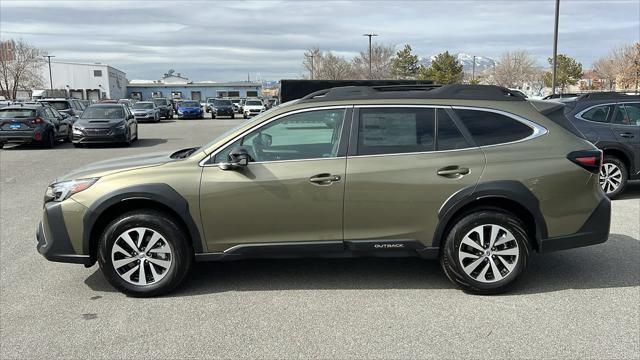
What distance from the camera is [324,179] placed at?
4504mm

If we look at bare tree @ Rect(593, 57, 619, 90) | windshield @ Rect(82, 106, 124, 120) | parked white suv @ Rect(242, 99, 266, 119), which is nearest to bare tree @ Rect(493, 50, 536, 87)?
bare tree @ Rect(593, 57, 619, 90)

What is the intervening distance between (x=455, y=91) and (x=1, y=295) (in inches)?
174

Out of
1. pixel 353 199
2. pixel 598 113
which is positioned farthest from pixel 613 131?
pixel 353 199

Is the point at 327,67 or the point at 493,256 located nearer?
the point at 493,256

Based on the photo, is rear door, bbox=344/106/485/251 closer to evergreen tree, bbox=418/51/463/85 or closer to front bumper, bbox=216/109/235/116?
front bumper, bbox=216/109/235/116

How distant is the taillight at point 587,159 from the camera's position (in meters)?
4.64

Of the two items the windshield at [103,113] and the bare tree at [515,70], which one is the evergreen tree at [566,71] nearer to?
the bare tree at [515,70]

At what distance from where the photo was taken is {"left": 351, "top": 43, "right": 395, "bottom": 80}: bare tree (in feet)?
229

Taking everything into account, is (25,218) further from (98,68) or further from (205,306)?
(98,68)

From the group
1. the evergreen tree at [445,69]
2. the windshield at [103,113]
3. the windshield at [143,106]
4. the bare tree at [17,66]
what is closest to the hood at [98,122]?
the windshield at [103,113]

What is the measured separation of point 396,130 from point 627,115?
615 cm

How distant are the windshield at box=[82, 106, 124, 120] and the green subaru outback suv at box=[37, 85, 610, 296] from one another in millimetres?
16021

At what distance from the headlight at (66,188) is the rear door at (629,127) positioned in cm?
806

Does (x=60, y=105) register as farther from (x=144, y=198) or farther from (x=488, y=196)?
(x=488, y=196)
